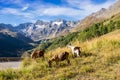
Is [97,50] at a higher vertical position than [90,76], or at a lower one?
higher

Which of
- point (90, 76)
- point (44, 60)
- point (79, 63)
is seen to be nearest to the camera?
point (90, 76)

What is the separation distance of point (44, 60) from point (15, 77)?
2.87m

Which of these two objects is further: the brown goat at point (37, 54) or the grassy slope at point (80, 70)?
the brown goat at point (37, 54)

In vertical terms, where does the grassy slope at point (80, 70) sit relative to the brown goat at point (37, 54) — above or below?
below

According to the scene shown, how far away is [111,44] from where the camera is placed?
15.7 m

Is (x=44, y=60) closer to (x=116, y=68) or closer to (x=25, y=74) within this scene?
(x=25, y=74)

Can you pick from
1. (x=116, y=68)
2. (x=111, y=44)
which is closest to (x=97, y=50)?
(x=111, y=44)

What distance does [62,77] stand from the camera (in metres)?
10.9

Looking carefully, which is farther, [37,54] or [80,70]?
[37,54]

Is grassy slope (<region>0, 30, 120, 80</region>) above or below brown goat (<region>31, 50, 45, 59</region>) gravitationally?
below

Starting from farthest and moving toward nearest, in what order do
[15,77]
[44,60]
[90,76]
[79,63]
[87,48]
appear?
[87,48]
[44,60]
[79,63]
[15,77]
[90,76]

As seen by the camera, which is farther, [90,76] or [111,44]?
[111,44]

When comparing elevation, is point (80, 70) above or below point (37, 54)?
below

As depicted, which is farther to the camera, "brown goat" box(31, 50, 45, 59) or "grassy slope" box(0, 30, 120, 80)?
"brown goat" box(31, 50, 45, 59)
